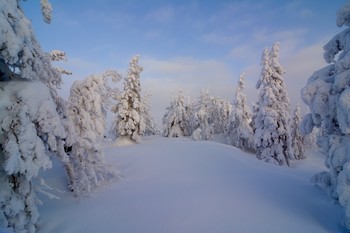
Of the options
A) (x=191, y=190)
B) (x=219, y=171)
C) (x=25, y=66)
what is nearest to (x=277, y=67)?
(x=219, y=171)

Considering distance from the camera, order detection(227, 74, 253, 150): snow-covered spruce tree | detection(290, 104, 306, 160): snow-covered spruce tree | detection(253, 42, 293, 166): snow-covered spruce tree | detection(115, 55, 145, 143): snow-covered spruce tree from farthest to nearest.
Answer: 1. detection(290, 104, 306, 160): snow-covered spruce tree
2. detection(227, 74, 253, 150): snow-covered spruce tree
3. detection(115, 55, 145, 143): snow-covered spruce tree
4. detection(253, 42, 293, 166): snow-covered spruce tree

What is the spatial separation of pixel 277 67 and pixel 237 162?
17.5m

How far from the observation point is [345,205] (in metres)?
7.37

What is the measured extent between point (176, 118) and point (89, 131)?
36327 mm

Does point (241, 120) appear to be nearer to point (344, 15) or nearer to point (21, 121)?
point (344, 15)

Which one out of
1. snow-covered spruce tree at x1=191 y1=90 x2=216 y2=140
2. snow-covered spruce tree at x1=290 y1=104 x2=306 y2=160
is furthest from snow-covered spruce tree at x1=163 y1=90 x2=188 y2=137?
snow-covered spruce tree at x1=290 y1=104 x2=306 y2=160

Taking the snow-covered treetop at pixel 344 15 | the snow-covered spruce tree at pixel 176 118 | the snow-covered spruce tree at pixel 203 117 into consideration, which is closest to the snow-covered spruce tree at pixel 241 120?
the snow-covered spruce tree at pixel 203 117

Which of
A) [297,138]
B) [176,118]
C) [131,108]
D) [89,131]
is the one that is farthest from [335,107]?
[297,138]

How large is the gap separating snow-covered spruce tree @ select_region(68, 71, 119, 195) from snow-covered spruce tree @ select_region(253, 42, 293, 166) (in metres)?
21.7

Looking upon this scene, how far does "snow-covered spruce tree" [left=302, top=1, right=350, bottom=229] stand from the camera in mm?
7652

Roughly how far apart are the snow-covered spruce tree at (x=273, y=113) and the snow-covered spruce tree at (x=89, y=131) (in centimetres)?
2173

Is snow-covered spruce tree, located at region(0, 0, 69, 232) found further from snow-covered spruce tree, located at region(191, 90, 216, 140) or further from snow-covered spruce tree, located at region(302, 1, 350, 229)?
snow-covered spruce tree, located at region(191, 90, 216, 140)

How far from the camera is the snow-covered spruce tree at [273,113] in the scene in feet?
98.6

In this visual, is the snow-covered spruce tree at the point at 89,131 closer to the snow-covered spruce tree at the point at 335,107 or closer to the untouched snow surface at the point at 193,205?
the untouched snow surface at the point at 193,205
